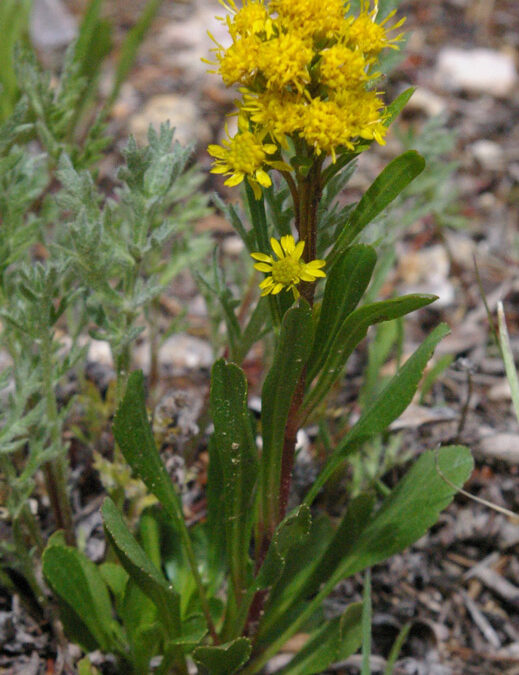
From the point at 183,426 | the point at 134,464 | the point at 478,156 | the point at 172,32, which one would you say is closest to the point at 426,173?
the point at 478,156

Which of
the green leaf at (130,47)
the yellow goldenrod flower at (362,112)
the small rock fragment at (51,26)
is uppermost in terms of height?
the small rock fragment at (51,26)

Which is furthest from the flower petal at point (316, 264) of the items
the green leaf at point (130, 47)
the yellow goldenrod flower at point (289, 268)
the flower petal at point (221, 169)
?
the green leaf at point (130, 47)

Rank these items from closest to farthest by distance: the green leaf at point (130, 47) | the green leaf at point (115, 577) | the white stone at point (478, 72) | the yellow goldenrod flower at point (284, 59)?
the yellow goldenrod flower at point (284, 59) → the green leaf at point (115, 577) → the green leaf at point (130, 47) → the white stone at point (478, 72)

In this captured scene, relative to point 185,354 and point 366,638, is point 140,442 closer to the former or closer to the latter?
point 366,638

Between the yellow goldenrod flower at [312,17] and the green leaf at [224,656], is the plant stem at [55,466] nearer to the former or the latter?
the green leaf at [224,656]

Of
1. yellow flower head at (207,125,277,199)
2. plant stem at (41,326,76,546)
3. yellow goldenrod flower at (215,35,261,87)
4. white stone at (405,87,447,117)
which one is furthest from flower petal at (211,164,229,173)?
white stone at (405,87,447,117)

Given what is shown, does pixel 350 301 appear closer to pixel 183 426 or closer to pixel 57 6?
pixel 183 426
